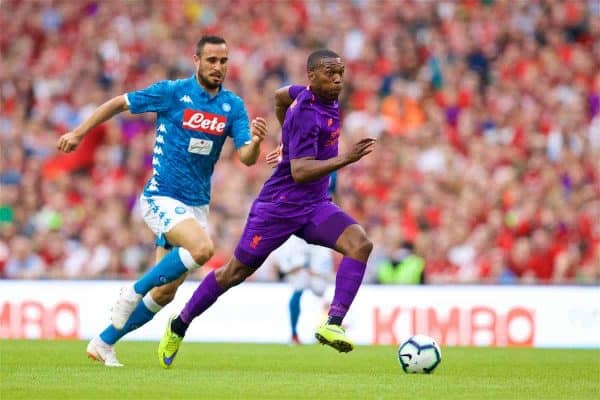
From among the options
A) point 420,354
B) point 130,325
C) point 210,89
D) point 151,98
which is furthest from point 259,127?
point 420,354

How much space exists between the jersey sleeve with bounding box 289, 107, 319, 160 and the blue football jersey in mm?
848

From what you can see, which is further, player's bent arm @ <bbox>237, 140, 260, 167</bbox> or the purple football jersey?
player's bent arm @ <bbox>237, 140, 260, 167</bbox>

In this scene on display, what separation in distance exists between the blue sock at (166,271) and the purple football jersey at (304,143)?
0.82m

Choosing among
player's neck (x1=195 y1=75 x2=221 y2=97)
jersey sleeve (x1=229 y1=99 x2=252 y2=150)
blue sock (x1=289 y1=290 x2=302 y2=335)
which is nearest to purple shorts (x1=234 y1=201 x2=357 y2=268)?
jersey sleeve (x1=229 y1=99 x2=252 y2=150)

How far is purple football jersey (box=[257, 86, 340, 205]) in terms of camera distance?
10484mm

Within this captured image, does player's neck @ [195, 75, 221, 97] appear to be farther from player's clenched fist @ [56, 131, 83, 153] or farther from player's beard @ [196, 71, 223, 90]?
player's clenched fist @ [56, 131, 83, 153]

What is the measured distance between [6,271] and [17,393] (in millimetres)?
10702

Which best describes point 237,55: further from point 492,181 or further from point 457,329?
point 457,329

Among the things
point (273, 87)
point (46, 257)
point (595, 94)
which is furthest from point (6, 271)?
point (595, 94)

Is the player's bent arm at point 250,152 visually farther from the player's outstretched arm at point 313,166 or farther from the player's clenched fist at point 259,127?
the player's outstretched arm at point 313,166

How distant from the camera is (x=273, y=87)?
2231cm

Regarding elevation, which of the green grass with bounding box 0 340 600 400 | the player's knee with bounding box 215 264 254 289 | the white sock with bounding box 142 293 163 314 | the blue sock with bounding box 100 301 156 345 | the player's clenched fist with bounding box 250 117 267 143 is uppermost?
the player's clenched fist with bounding box 250 117 267 143

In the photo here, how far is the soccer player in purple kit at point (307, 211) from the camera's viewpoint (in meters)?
10.5

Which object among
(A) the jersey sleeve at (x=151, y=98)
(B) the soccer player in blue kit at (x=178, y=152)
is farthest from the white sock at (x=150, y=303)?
(A) the jersey sleeve at (x=151, y=98)
